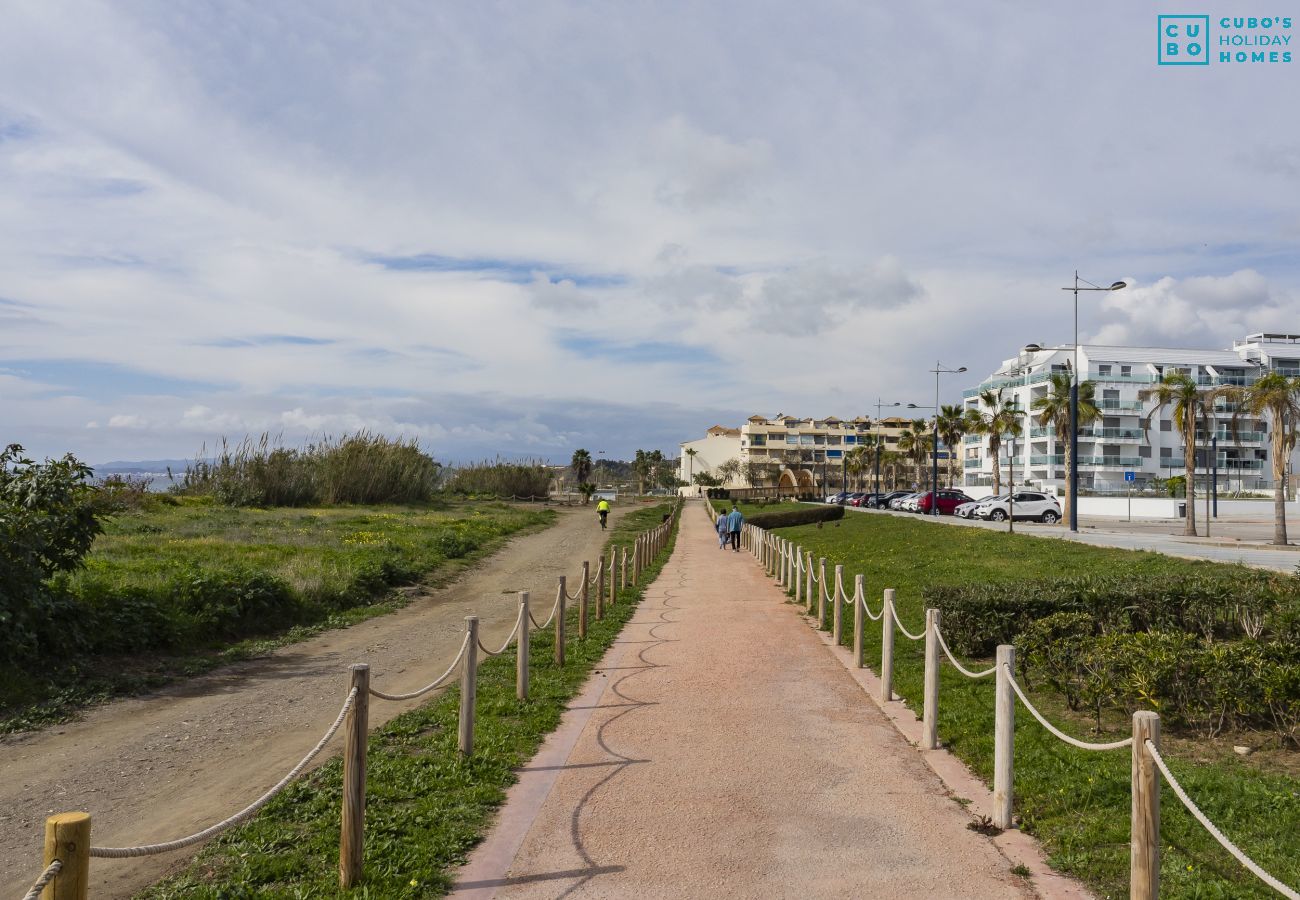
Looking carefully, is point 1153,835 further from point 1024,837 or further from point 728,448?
point 728,448

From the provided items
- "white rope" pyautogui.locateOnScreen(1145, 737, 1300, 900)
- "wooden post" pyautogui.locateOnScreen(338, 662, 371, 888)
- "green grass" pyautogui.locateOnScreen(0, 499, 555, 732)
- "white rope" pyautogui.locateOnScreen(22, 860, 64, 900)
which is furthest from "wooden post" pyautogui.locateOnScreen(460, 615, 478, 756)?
"white rope" pyautogui.locateOnScreen(1145, 737, 1300, 900)

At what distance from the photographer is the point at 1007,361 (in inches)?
3994

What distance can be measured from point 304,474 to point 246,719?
39596mm

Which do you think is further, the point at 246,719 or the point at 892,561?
the point at 892,561

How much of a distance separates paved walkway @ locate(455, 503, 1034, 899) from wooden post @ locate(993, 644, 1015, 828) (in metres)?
0.26

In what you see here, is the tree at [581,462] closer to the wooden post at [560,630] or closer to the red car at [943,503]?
the red car at [943,503]

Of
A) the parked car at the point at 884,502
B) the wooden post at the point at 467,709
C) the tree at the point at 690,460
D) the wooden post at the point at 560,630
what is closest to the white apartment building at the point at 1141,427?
the parked car at the point at 884,502

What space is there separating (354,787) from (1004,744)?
3.77m

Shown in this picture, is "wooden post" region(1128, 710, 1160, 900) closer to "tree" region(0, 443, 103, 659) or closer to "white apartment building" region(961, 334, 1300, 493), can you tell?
"tree" region(0, 443, 103, 659)

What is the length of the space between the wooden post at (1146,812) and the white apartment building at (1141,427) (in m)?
76.3

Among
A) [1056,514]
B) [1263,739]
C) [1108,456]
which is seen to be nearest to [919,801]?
[1263,739]

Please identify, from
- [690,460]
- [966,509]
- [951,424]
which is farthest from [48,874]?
[690,460]

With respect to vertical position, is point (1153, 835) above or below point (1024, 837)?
above

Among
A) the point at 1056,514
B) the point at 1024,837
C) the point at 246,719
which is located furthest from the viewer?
the point at 1056,514
